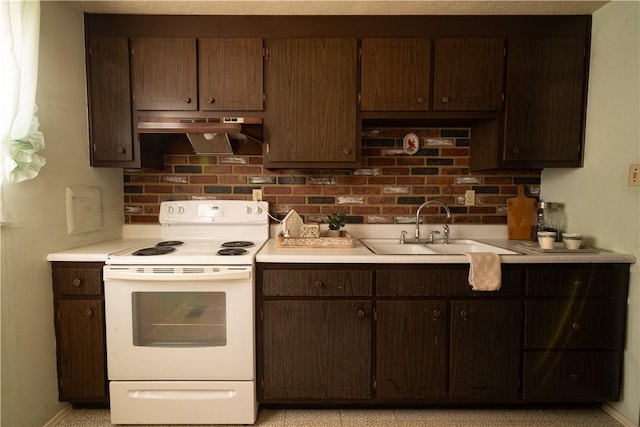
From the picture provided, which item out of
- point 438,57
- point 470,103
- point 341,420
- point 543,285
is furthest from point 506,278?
point 438,57

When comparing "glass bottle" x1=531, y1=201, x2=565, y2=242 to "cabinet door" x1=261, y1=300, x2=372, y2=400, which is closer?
"cabinet door" x1=261, y1=300, x2=372, y2=400

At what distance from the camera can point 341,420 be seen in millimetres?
1766

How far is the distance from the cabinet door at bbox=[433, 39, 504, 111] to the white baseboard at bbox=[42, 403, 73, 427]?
8.81ft

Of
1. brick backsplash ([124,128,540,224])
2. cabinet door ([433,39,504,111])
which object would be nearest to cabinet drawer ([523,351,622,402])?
brick backsplash ([124,128,540,224])

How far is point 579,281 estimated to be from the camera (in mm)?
1701

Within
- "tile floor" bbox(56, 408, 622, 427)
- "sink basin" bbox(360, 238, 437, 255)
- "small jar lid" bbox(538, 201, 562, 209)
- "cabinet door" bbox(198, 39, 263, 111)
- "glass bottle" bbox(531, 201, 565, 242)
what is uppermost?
"cabinet door" bbox(198, 39, 263, 111)

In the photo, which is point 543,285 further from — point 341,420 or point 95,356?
point 95,356

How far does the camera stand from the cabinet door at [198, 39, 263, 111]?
1923 mm

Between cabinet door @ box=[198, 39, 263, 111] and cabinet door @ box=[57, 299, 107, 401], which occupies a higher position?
cabinet door @ box=[198, 39, 263, 111]

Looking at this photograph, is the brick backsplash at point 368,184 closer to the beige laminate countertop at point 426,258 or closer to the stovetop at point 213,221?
the stovetop at point 213,221

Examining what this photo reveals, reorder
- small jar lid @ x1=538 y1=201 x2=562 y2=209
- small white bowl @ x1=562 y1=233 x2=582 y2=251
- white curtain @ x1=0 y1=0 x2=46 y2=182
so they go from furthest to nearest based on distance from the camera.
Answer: small jar lid @ x1=538 y1=201 x2=562 y2=209 → small white bowl @ x1=562 y1=233 x2=582 y2=251 → white curtain @ x1=0 y1=0 x2=46 y2=182

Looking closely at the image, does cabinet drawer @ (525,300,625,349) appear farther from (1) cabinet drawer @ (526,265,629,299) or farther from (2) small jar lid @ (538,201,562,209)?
(2) small jar lid @ (538,201,562,209)

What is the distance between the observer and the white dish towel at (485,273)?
1653mm

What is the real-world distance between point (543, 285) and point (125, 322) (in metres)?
2.17
